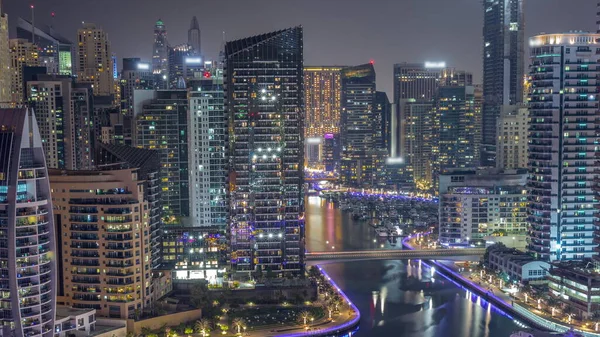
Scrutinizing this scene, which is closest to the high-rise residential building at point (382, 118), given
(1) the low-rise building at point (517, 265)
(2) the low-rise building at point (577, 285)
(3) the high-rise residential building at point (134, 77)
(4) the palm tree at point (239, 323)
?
(3) the high-rise residential building at point (134, 77)

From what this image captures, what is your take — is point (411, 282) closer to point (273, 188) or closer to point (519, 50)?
point (273, 188)

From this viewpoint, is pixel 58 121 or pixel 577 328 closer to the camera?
pixel 577 328

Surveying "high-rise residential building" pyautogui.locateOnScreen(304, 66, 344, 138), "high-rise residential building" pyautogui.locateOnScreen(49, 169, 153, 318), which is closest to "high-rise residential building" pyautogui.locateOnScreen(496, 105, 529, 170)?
"high-rise residential building" pyautogui.locateOnScreen(49, 169, 153, 318)

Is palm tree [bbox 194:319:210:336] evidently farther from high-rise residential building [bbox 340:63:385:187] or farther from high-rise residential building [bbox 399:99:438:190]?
high-rise residential building [bbox 340:63:385:187]

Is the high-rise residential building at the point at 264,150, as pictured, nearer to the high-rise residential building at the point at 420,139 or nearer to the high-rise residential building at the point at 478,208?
the high-rise residential building at the point at 478,208

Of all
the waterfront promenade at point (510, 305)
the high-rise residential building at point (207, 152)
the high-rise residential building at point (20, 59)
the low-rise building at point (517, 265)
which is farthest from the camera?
the high-rise residential building at point (20, 59)

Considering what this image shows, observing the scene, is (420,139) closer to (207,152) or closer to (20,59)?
(20,59)

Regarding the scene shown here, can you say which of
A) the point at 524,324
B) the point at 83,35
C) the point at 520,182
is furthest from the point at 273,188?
the point at 83,35
